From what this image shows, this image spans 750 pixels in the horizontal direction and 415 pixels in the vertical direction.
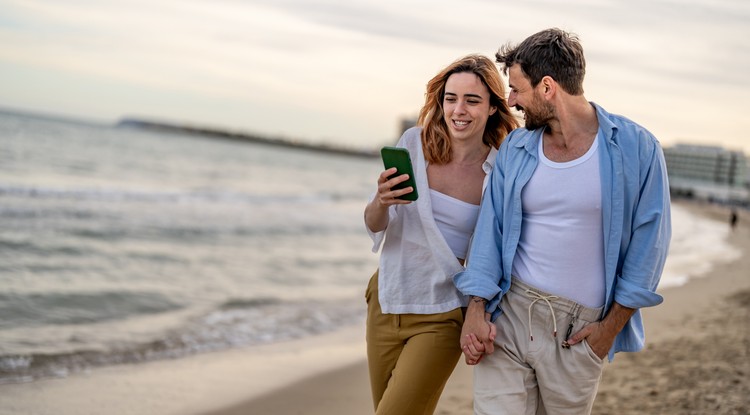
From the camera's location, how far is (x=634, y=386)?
627cm

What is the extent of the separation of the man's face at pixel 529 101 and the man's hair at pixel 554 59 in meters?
0.02

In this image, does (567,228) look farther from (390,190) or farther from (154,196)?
(154,196)

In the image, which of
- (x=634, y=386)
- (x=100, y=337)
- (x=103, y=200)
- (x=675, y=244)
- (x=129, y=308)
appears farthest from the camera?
(x=675, y=244)

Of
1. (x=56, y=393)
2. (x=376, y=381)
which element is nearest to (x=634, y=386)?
(x=376, y=381)

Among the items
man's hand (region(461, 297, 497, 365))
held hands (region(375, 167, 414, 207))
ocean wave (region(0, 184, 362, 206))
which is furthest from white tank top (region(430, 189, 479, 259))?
ocean wave (region(0, 184, 362, 206))

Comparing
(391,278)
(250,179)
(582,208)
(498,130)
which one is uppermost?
(498,130)

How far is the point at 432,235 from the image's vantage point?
10.4 feet

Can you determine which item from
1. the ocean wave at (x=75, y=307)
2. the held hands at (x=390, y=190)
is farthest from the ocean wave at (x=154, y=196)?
the held hands at (x=390, y=190)

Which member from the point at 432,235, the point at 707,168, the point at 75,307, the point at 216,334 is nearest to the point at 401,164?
the point at 432,235

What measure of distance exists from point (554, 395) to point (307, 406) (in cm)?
333

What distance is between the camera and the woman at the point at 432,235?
3.14 meters

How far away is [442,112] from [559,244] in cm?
90

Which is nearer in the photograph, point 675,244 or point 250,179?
point 675,244

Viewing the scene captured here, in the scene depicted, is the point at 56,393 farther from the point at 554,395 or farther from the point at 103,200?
the point at 103,200
